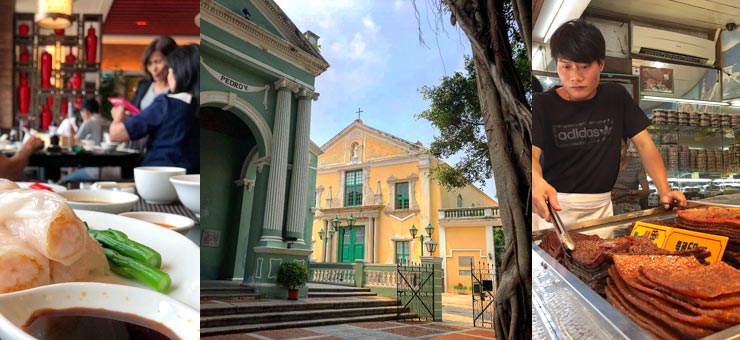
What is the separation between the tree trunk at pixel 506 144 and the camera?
4.19 ft

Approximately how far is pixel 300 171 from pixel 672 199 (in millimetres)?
1110

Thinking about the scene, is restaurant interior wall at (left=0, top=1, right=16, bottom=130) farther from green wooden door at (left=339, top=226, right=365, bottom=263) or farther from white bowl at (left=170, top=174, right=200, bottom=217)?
green wooden door at (left=339, top=226, right=365, bottom=263)

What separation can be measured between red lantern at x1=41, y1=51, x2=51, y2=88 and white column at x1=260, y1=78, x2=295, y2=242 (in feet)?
28.7

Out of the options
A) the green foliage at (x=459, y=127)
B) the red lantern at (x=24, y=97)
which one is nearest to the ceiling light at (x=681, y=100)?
the green foliage at (x=459, y=127)

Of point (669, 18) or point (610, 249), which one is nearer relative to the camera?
point (610, 249)

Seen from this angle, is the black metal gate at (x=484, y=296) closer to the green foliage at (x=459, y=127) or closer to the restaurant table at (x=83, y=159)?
the green foliage at (x=459, y=127)

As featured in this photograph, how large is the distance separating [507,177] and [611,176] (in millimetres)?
456

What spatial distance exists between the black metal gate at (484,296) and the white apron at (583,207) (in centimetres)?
45

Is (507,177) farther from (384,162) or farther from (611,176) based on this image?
(611,176)

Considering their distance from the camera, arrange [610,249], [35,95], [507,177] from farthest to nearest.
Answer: [35,95] < [610,249] < [507,177]

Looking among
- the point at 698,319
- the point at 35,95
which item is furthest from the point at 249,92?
the point at 35,95

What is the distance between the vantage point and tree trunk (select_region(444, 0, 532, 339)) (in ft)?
4.19

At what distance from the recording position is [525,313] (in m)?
1.28

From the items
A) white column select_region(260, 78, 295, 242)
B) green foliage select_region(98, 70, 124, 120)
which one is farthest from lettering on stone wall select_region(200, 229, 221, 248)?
green foliage select_region(98, 70, 124, 120)
